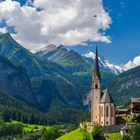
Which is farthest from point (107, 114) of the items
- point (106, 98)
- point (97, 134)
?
point (97, 134)

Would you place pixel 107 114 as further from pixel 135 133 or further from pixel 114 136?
pixel 135 133

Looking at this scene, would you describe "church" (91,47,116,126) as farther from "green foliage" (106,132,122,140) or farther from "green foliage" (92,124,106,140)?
"green foliage" (92,124,106,140)

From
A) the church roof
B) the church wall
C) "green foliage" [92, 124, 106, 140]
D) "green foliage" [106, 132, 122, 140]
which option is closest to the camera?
"green foliage" [92, 124, 106, 140]

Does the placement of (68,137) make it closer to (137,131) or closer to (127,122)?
(127,122)

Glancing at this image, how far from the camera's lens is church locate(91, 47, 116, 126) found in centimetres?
16138

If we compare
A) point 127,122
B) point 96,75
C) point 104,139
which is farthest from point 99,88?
point 104,139

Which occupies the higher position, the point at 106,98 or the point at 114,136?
the point at 106,98

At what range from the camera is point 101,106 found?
164500 mm

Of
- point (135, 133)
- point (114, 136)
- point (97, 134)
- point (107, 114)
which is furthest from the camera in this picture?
point (107, 114)

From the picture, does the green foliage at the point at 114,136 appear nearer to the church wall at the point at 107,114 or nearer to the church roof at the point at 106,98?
the church wall at the point at 107,114

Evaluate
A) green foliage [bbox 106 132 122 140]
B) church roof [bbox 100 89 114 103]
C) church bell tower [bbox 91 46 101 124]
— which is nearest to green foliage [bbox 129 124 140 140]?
green foliage [bbox 106 132 122 140]

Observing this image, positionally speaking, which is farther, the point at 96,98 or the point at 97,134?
the point at 96,98

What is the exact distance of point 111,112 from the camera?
531ft

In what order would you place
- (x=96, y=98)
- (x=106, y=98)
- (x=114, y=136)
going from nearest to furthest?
(x=114, y=136) < (x=106, y=98) < (x=96, y=98)
